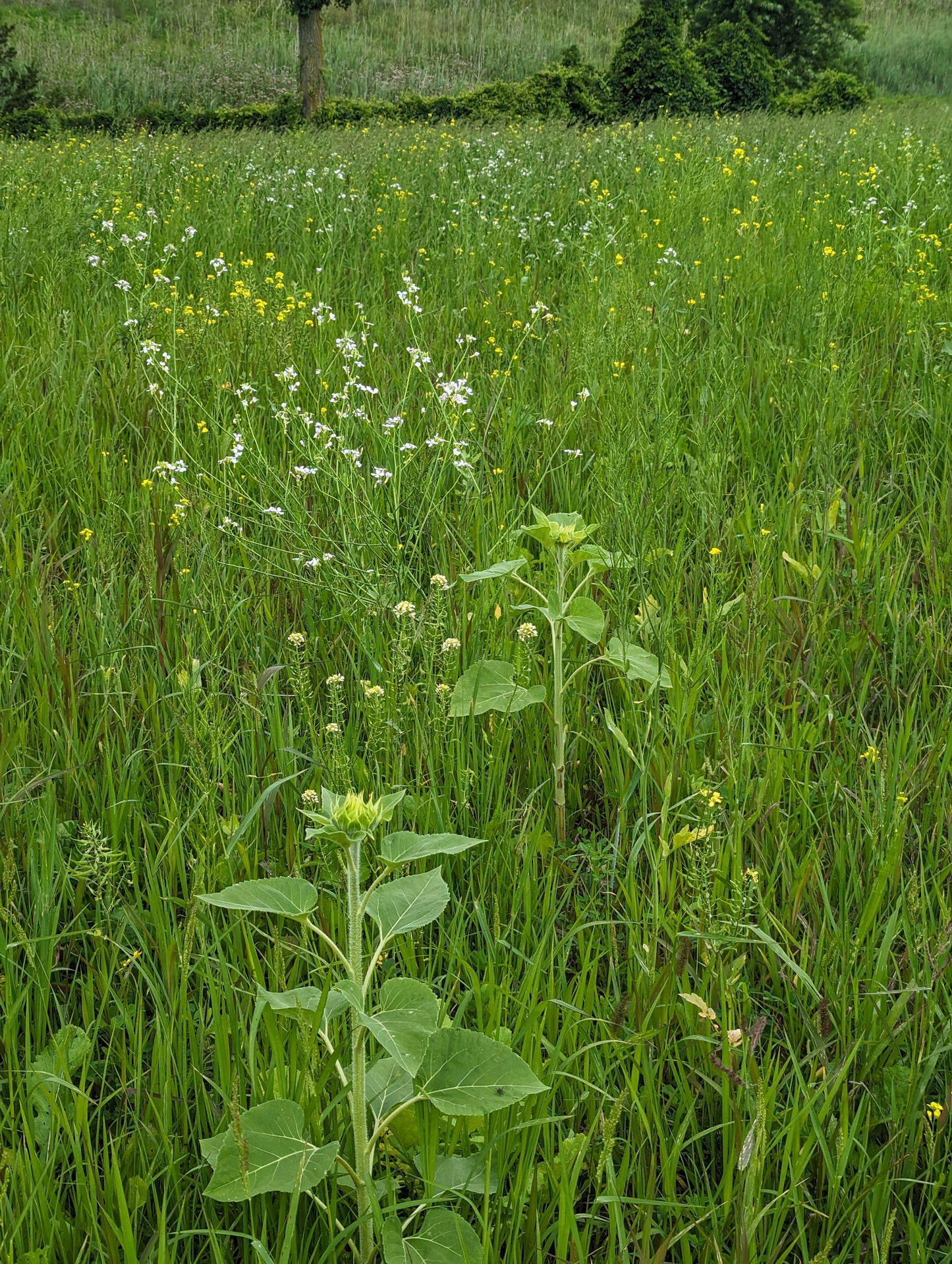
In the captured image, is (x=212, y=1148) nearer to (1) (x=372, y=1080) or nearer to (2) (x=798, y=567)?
(1) (x=372, y=1080)

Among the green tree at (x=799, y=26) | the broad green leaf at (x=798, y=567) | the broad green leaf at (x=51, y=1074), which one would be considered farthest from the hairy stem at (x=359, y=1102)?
the green tree at (x=799, y=26)

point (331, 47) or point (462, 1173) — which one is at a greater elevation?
point (331, 47)

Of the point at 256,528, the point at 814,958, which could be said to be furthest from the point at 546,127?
the point at 814,958

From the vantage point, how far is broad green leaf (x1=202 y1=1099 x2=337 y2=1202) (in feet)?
3.09

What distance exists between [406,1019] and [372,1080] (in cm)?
17

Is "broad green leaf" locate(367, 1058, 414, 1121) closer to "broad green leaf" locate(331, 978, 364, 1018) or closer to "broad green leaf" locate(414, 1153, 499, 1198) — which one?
"broad green leaf" locate(414, 1153, 499, 1198)

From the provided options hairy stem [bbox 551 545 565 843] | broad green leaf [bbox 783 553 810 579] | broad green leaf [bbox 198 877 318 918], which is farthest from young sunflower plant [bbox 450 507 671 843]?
broad green leaf [bbox 198 877 318 918]

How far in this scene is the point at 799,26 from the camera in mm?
25469

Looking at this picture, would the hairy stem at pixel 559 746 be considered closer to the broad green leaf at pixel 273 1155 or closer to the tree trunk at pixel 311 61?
the broad green leaf at pixel 273 1155

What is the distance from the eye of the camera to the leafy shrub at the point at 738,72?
1898 cm

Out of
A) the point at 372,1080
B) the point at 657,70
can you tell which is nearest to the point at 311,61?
the point at 657,70

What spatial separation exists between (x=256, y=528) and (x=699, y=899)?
1.86 meters

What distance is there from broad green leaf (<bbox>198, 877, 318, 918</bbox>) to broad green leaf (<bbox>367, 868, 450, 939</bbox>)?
8cm

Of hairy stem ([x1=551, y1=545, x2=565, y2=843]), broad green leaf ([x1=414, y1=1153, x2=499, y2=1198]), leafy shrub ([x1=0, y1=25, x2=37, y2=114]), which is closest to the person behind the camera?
broad green leaf ([x1=414, y1=1153, x2=499, y2=1198])
